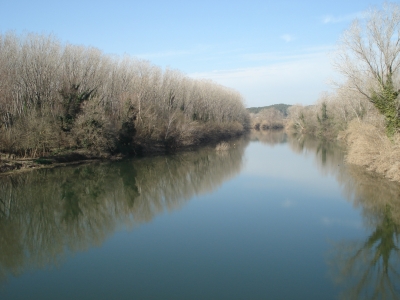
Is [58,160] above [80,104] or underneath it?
underneath

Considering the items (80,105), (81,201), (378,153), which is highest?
(80,105)

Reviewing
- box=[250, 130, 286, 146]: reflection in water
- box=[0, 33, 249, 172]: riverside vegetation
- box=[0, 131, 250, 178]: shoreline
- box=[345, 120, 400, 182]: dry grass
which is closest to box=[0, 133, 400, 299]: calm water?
box=[345, 120, 400, 182]: dry grass

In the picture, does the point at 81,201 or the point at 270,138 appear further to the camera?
the point at 270,138

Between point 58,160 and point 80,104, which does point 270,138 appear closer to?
point 80,104

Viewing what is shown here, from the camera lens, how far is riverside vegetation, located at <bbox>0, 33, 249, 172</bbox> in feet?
84.5

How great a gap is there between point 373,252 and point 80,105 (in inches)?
983

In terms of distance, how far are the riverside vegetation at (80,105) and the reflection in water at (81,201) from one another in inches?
114

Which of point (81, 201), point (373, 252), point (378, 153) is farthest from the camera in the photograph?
point (378, 153)

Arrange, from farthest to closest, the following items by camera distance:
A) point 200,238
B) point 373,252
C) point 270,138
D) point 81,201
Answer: point 270,138 → point 81,201 → point 200,238 → point 373,252

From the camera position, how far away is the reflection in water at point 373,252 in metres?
7.80

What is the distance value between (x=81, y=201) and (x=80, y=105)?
1440 centimetres

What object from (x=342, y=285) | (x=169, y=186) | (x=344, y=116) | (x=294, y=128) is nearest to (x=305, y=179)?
(x=169, y=186)

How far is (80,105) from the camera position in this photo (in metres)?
28.6

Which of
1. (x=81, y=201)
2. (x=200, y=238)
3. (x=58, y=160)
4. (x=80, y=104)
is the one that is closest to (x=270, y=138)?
(x=80, y=104)
